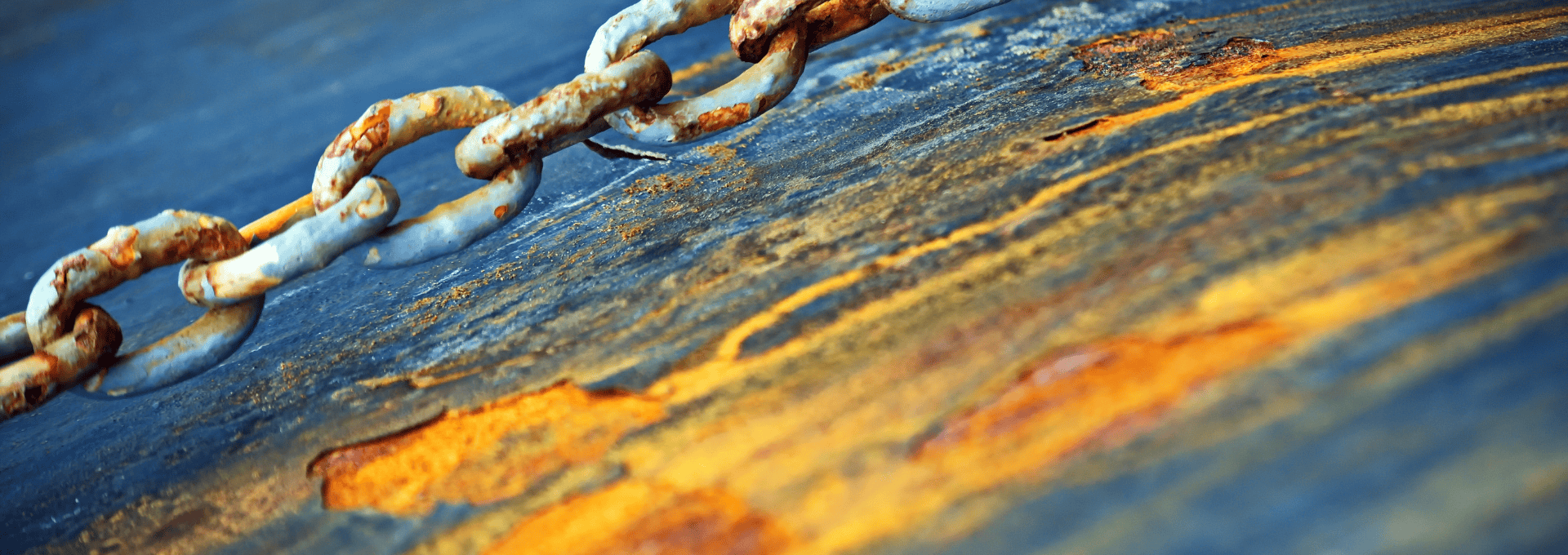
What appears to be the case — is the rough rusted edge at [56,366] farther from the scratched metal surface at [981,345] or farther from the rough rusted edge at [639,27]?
the rough rusted edge at [639,27]

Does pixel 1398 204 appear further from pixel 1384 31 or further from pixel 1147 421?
pixel 1384 31

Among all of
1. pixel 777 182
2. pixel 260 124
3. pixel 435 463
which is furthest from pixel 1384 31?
pixel 260 124

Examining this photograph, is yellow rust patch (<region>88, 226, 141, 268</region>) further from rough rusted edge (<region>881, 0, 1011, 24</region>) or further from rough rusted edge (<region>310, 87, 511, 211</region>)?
rough rusted edge (<region>881, 0, 1011, 24</region>)

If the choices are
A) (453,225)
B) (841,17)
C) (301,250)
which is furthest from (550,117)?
(841,17)

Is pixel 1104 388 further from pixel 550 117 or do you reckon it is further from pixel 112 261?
pixel 112 261

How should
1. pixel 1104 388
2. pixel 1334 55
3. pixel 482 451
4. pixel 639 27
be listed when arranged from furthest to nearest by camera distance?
pixel 1334 55
pixel 639 27
pixel 482 451
pixel 1104 388

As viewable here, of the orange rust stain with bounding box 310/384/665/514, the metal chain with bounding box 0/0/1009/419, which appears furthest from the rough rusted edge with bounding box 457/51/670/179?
the orange rust stain with bounding box 310/384/665/514

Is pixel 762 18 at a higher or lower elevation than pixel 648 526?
higher
